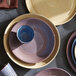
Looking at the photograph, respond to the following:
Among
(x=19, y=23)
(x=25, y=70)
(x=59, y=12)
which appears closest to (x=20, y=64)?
(x=25, y=70)

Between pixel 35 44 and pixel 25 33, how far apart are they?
6 centimetres

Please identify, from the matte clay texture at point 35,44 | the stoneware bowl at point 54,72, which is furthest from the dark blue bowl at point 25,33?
the stoneware bowl at point 54,72

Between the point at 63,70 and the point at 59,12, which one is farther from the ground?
the point at 59,12

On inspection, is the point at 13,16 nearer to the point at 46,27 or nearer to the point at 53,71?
the point at 46,27

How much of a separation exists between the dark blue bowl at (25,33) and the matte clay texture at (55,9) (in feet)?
0.28

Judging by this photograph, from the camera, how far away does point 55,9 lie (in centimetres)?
81

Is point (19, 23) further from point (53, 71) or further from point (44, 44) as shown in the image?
point (53, 71)

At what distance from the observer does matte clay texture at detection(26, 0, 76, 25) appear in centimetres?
78

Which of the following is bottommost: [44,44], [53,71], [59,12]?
[53,71]

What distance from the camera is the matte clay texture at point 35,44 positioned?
0.72 meters

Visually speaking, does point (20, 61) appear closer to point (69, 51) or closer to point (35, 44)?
point (35, 44)

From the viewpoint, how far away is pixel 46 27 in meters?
0.75

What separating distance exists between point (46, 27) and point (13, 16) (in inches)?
5.7

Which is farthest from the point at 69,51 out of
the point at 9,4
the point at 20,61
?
the point at 9,4
